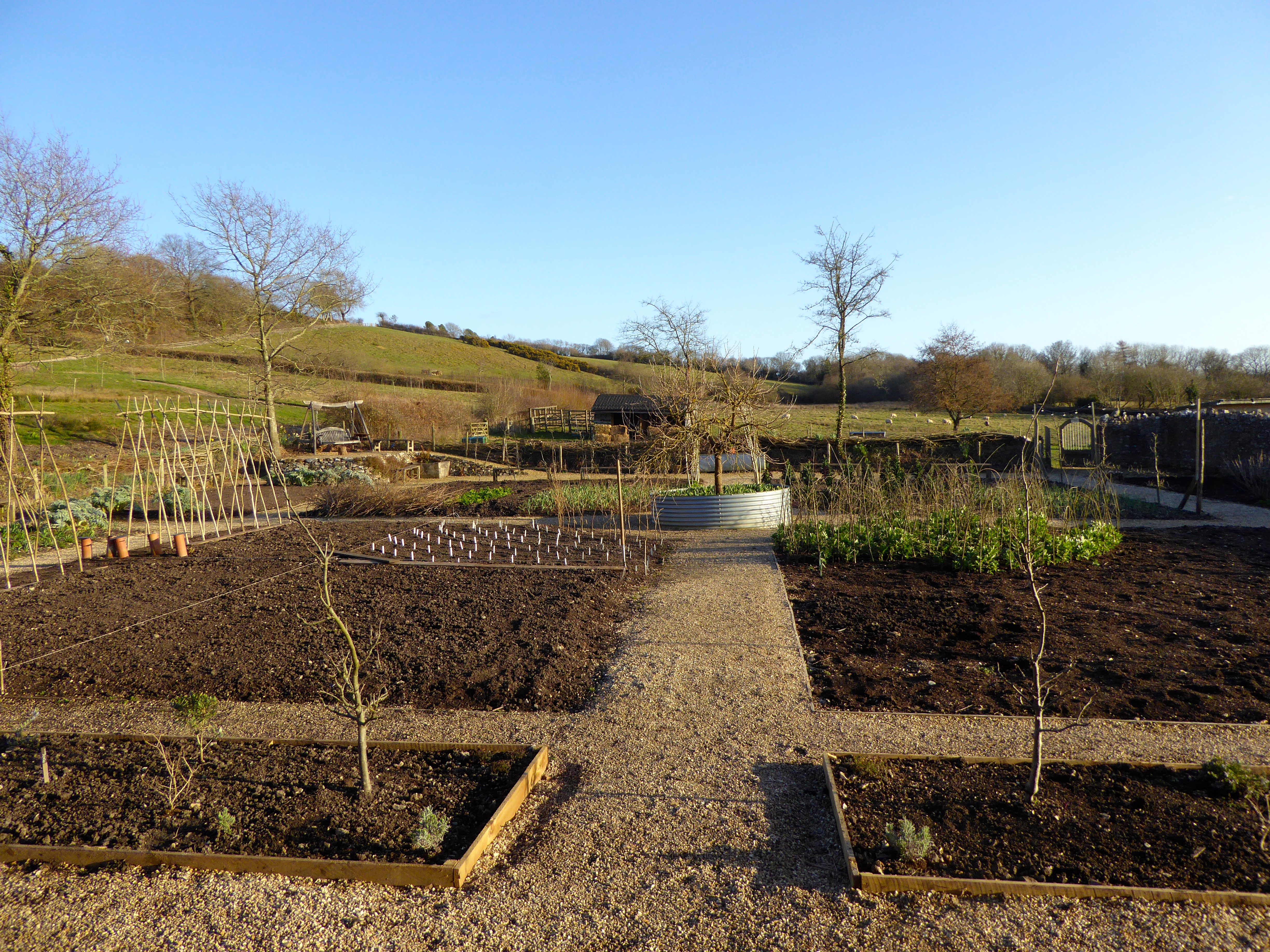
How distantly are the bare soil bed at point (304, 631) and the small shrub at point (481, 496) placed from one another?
17.7 feet

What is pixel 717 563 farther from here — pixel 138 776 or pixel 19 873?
pixel 19 873

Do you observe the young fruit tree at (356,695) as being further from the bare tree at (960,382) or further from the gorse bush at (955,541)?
the bare tree at (960,382)

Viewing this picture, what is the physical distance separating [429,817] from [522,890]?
47 cm

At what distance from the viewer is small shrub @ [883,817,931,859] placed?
258 centimetres

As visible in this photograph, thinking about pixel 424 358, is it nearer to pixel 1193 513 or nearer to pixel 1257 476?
pixel 1257 476

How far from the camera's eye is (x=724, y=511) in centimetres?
1074

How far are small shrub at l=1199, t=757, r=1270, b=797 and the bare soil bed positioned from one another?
3094mm

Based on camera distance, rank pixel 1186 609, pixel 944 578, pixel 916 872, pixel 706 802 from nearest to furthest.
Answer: pixel 916 872 → pixel 706 802 → pixel 1186 609 → pixel 944 578

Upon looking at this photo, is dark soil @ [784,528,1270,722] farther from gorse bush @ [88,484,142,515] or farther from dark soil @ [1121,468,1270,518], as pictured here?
gorse bush @ [88,484,142,515]

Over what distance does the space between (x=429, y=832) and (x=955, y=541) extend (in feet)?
21.2

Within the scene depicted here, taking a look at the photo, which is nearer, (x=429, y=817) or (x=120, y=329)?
(x=429, y=817)

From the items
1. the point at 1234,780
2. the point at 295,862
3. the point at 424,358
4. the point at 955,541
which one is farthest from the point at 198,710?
the point at 424,358

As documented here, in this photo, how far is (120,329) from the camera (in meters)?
18.3

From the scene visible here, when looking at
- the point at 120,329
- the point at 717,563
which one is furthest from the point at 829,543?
the point at 120,329
